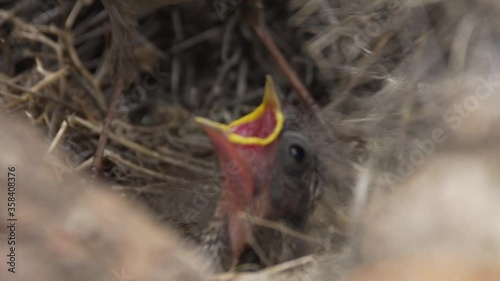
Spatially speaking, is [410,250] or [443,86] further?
[443,86]

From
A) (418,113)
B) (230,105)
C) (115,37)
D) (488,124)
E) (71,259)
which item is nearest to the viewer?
(71,259)

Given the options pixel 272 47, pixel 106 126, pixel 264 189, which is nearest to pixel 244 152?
pixel 264 189

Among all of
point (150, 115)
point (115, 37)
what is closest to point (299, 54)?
point (150, 115)

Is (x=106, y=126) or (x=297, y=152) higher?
(x=106, y=126)

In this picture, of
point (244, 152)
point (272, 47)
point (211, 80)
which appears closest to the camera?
point (244, 152)

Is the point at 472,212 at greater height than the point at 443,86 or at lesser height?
greater

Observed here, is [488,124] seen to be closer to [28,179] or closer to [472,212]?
[472,212]

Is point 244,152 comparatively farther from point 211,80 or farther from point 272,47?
point 211,80
